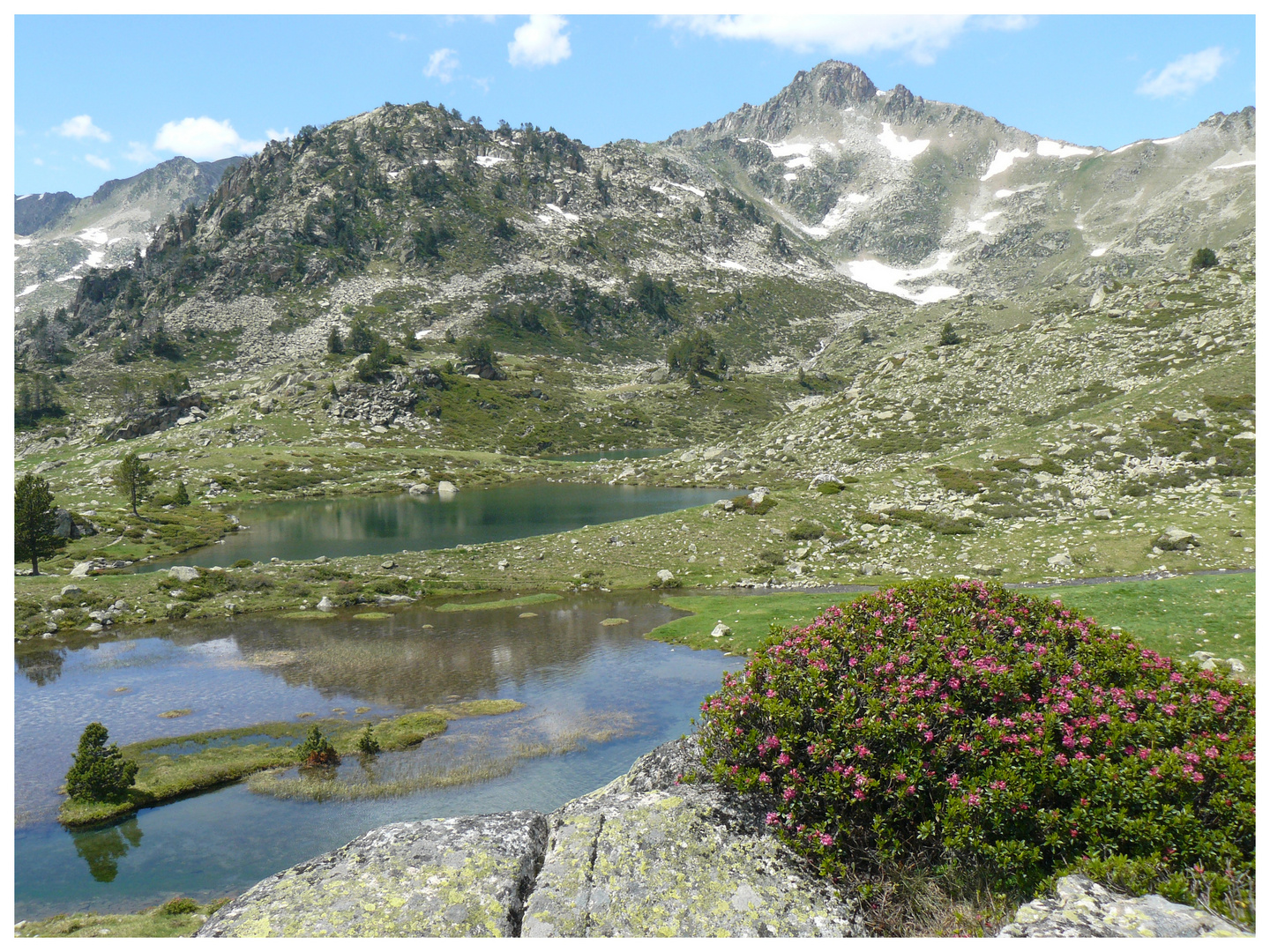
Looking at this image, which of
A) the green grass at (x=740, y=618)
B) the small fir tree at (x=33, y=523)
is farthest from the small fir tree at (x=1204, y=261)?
the small fir tree at (x=33, y=523)

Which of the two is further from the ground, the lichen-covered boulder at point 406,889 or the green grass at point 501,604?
the lichen-covered boulder at point 406,889

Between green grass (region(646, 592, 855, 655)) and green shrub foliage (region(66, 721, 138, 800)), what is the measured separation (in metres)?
23.7

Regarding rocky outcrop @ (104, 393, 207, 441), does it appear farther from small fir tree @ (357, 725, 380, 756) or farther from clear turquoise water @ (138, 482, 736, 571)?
small fir tree @ (357, 725, 380, 756)

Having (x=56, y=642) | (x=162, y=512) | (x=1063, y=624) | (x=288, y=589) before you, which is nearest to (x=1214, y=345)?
(x=1063, y=624)

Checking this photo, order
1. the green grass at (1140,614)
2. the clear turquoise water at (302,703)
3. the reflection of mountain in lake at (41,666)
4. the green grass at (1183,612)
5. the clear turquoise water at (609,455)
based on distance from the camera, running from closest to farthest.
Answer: the clear turquoise water at (302,703) < the green grass at (1183,612) < the green grass at (1140,614) < the reflection of mountain in lake at (41,666) < the clear turquoise water at (609,455)

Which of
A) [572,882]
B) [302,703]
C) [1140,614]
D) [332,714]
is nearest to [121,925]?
[572,882]

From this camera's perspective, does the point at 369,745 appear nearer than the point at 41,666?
Yes

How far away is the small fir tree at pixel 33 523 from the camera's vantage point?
5141 cm

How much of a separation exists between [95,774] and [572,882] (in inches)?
742

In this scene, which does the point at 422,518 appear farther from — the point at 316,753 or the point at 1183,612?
the point at 1183,612

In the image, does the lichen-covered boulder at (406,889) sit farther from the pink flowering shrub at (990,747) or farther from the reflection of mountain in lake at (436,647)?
the reflection of mountain in lake at (436,647)

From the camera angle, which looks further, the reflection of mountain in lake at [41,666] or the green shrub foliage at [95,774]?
the reflection of mountain in lake at [41,666]

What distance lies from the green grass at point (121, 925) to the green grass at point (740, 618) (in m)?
23.5

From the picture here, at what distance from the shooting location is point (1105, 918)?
812cm
